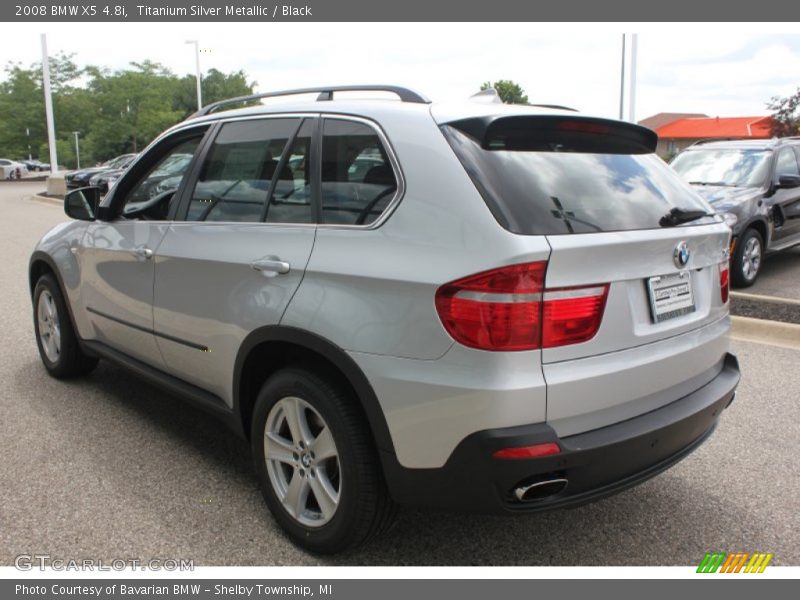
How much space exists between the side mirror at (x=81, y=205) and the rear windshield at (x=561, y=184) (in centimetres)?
278

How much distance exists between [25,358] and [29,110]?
169 feet

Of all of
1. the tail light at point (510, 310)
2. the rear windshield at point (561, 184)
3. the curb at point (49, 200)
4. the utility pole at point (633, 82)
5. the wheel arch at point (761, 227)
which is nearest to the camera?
the tail light at point (510, 310)

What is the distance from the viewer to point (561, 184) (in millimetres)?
2582

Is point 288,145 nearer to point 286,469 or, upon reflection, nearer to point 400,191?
Answer: point 400,191

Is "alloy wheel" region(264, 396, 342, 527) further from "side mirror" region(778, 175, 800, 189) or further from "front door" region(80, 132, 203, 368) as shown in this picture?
"side mirror" region(778, 175, 800, 189)

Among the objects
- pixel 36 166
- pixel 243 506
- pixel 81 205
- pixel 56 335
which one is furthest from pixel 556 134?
pixel 36 166

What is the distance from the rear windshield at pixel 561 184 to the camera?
2.41 metres

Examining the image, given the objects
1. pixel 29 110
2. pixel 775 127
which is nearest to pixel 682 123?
pixel 775 127

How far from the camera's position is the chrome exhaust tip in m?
2.36

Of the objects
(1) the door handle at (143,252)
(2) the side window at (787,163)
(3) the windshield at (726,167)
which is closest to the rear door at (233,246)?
(1) the door handle at (143,252)

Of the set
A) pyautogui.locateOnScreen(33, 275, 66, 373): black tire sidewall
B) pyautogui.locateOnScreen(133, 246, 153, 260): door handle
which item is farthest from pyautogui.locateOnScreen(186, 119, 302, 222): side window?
pyautogui.locateOnScreen(33, 275, 66, 373): black tire sidewall

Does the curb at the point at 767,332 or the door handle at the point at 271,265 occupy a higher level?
the door handle at the point at 271,265

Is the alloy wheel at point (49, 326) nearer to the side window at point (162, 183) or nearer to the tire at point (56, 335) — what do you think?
the tire at point (56, 335)

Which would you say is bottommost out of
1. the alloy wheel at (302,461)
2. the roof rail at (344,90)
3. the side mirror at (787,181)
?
the alloy wheel at (302,461)
